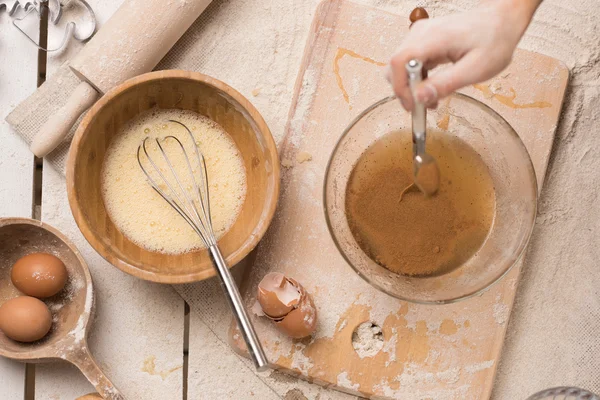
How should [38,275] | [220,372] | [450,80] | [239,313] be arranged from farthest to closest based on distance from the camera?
[220,372]
[38,275]
[239,313]
[450,80]

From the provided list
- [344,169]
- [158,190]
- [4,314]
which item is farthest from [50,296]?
[344,169]

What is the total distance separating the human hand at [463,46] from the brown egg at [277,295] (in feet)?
1.46

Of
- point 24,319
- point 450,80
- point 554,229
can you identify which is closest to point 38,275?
point 24,319

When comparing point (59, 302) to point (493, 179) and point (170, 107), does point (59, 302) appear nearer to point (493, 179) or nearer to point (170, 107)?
point (170, 107)

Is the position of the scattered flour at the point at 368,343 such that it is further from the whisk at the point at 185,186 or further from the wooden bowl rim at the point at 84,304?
the wooden bowl rim at the point at 84,304

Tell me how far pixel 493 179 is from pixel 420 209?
0.53 ft

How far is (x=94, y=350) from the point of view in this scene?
136cm

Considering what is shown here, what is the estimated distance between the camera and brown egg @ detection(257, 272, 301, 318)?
1.22 m

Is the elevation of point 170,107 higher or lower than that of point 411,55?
lower

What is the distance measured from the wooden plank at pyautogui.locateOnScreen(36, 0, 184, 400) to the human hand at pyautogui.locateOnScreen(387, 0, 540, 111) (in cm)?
70

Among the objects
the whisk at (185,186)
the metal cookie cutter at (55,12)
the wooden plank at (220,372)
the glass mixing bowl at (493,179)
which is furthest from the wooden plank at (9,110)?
the glass mixing bowl at (493,179)

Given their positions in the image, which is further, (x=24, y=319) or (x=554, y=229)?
(x=554, y=229)

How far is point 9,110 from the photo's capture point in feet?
4.55

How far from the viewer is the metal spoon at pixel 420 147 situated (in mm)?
896
